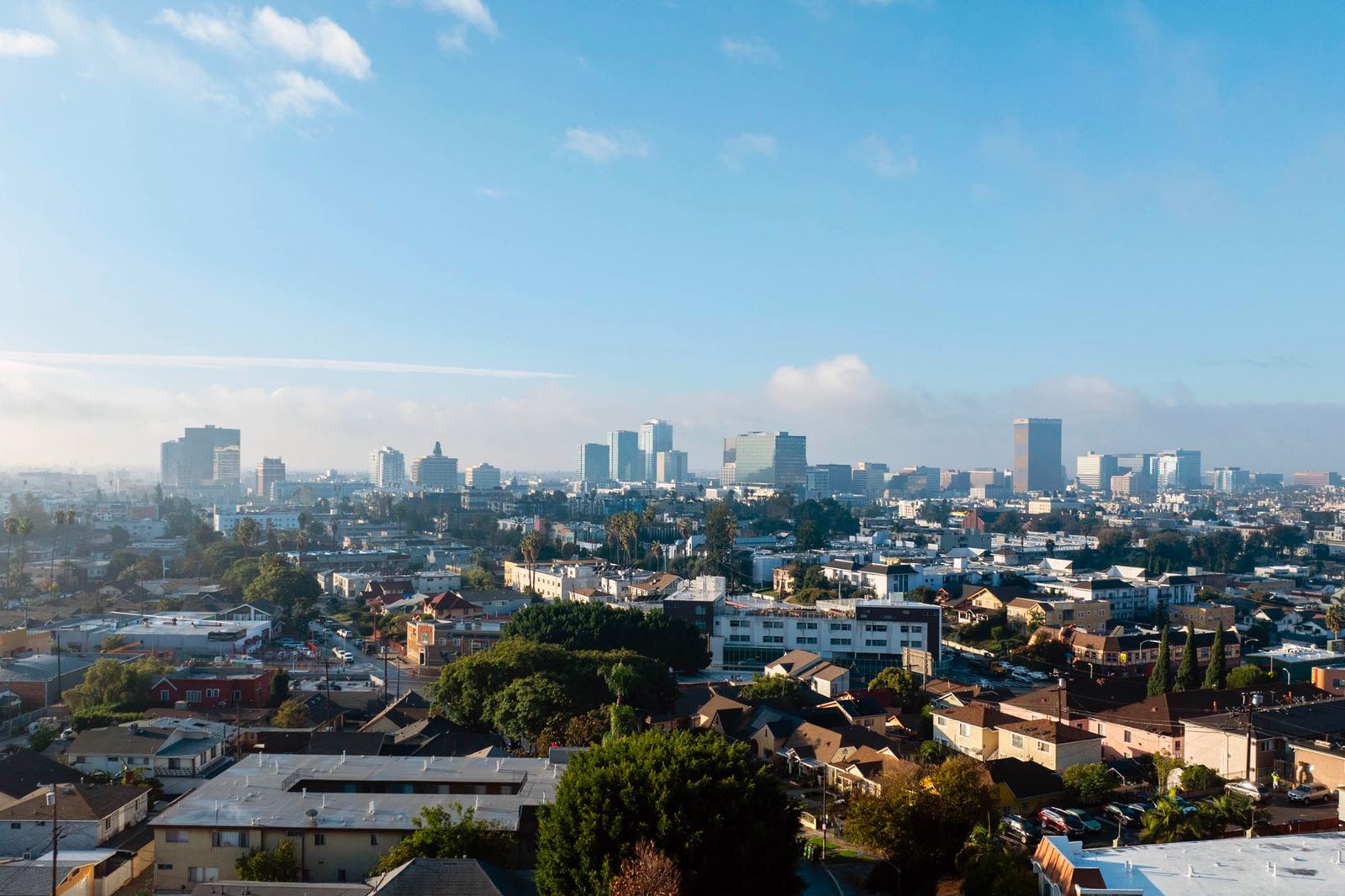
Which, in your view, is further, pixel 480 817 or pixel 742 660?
pixel 742 660

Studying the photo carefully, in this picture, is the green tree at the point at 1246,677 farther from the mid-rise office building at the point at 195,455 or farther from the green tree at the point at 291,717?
the mid-rise office building at the point at 195,455

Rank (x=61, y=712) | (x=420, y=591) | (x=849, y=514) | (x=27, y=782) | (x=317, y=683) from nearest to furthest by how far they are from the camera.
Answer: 1. (x=27, y=782)
2. (x=61, y=712)
3. (x=317, y=683)
4. (x=420, y=591)
5. (x=849, y=514)

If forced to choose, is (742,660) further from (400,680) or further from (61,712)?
(61,712)

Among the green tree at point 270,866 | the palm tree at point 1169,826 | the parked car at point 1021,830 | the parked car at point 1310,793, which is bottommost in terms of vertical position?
the parked car at point 1021,830

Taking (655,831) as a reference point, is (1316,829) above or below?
below

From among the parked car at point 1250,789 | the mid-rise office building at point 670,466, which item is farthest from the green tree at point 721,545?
the mid-rise office building at point 670,466

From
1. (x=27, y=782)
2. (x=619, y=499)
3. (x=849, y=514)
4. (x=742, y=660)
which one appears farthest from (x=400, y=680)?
(x=619, y=499)
